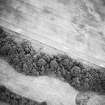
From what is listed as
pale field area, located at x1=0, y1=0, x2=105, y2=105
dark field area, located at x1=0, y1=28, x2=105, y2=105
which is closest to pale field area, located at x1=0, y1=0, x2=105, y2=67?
pale field area, located at x1=0, y1=0, x2=105, y2=105

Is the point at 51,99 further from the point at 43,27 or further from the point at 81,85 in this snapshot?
the point at 43,27

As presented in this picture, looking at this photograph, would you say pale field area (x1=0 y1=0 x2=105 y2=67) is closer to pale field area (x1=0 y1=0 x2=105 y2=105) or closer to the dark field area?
pale field area (x1=0 y1=0 x2=105 y2=105)

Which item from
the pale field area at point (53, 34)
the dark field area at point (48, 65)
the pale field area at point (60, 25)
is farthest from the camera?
the pale field area at point (60, 25)

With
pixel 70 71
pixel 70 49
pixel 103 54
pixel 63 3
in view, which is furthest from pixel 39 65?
pixel 63 3

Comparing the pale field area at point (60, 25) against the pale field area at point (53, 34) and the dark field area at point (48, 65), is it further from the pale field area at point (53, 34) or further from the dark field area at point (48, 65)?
the dark field area at point (48, 65)

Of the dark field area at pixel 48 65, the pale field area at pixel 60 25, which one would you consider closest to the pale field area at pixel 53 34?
the pale field area at pixel 60 25

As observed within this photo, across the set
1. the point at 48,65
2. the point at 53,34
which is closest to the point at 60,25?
the point at 53,34
